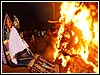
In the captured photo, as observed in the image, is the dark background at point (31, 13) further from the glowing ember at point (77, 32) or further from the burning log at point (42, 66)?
the burning log at point (42, 66)

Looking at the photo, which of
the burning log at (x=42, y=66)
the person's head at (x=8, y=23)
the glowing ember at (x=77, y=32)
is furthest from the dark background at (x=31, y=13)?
the burning log at (x=42, y=66)

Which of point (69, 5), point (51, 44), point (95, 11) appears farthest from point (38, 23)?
point (95, 11)

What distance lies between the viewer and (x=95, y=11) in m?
2.11

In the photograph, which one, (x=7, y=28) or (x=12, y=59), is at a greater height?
(x=7, y=28)

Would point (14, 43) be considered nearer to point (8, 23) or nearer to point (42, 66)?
point (8, 23)

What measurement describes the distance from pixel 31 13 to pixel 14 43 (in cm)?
46

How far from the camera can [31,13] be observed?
2129mm

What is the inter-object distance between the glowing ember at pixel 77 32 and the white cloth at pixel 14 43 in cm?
49

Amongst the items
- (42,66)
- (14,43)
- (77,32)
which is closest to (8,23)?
(14,43)

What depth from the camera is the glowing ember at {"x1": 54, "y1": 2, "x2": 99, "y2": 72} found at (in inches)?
83.9

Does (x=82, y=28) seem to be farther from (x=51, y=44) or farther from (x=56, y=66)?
(x=56, y=66)

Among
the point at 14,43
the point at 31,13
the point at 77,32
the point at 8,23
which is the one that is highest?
the point at 31,13

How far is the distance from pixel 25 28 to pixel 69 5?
2.18ft

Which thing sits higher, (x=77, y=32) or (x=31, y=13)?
(x=31, y=13)
